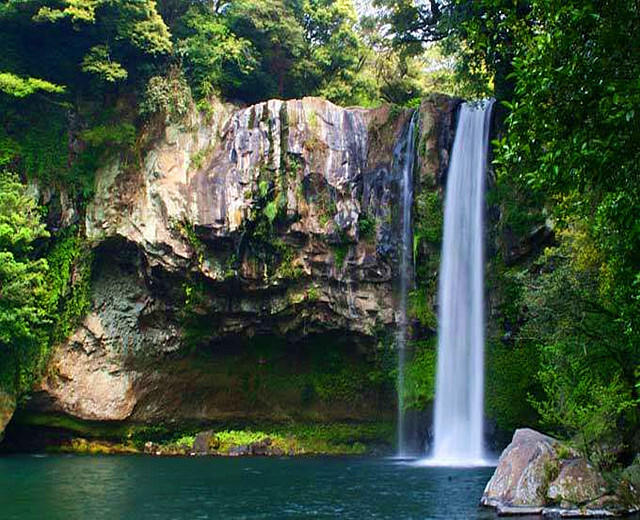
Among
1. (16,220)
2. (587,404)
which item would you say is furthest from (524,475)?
(16,220)

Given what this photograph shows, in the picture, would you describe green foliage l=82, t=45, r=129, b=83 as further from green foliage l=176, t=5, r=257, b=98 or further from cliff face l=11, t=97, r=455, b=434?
cliff face l=11, t=97, r=455, b=434

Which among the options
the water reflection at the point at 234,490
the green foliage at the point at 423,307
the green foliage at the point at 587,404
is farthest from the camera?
the green foliage at the point at 423,307

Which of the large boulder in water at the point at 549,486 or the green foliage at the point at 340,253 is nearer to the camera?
the large boulder in water at the point at 549,486

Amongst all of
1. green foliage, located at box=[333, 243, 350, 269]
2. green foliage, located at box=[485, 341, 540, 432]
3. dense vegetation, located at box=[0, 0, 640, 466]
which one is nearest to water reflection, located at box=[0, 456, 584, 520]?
dense vegetation, located at box=[0, 0, 640, 466]

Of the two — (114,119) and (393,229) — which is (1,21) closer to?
(114,119)

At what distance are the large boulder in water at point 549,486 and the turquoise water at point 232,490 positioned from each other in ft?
1.96

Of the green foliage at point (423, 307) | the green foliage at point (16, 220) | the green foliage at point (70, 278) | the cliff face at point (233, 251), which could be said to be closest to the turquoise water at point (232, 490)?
the cliff face at point (233, 251)

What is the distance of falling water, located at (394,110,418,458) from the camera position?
26.5 m

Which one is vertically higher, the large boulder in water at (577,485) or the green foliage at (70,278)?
the green foliage at (70,278)

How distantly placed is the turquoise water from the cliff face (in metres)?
4.49

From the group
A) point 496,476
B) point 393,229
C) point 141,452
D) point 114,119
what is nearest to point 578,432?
point 496,476

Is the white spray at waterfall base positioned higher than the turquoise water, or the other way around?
the white spray at waterfall base

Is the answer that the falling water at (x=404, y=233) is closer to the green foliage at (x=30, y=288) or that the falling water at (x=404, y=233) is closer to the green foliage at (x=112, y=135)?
the green foliage at (x=112, y=135)

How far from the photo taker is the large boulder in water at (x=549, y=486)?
487 inches
